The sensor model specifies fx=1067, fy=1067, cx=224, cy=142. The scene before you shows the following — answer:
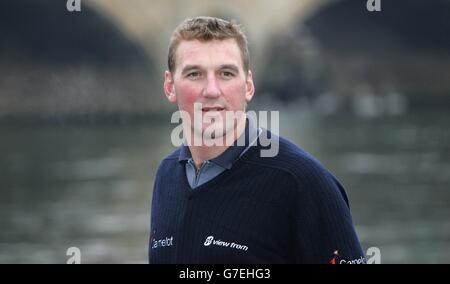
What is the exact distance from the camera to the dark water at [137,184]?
74.9ft

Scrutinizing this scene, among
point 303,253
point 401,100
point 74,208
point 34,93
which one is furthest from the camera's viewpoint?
point 401,100

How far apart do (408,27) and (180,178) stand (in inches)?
2040

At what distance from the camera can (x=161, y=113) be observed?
4947 cm

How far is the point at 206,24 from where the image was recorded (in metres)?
3.62

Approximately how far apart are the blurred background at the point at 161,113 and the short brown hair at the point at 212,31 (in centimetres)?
1647

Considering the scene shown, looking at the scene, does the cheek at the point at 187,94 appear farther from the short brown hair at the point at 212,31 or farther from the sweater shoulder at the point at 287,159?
the sweater shoulder at the point at 287,159

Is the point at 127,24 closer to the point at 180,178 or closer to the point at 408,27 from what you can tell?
the point at 408,27

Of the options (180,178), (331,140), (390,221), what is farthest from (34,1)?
(180,178)

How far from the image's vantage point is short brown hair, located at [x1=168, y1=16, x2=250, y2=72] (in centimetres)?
359

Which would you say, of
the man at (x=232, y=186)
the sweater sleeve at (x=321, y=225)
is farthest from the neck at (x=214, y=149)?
the sweater sleeve at (x=321, y=225)

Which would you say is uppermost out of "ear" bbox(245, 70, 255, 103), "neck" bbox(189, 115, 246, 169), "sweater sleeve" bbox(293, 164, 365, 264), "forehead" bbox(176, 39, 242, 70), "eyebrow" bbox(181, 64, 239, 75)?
"forehead" bbox(176, 39, 242, 70)

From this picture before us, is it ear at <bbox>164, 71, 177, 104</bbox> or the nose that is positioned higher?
ear at <bbox>164, 71, 177, 104</bbox>

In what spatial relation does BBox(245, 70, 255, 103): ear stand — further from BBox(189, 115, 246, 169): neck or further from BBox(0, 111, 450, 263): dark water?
BBox(0, 111, 450, 263): dark water

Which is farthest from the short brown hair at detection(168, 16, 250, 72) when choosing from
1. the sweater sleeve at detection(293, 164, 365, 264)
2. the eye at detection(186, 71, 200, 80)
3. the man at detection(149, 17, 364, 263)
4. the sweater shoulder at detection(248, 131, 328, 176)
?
the sweater sleeve at detection(293, 164, 365, 264)
